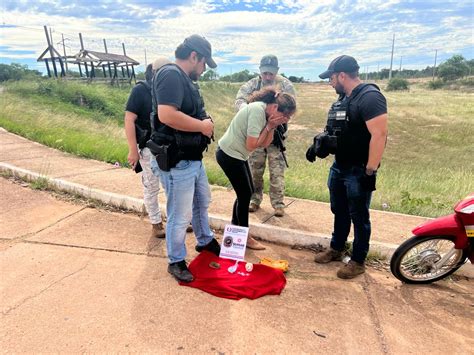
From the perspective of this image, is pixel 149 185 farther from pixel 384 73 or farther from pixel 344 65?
pixel 384 73

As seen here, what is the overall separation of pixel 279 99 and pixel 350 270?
1623 millimetres

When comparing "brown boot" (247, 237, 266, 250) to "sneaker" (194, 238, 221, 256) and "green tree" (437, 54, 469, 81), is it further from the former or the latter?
"green tree" (437, 54, 469, 81)

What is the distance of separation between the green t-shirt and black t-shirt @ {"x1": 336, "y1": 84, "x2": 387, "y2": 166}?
27.9 inches

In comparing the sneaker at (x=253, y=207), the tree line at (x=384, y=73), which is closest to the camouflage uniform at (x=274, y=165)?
the sneaker at (x=253, y=207)

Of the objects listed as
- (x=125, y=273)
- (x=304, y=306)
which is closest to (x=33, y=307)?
(x=125, y=273)

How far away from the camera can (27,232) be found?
12.8ft

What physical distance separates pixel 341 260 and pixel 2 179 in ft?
16.8

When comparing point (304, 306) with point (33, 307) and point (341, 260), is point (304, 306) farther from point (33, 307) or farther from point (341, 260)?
point (33, 307)

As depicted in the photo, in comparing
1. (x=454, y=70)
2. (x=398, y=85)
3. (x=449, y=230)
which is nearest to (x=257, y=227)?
(x=449, y=230)

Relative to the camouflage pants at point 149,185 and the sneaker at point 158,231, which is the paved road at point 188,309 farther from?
the camouflage pants at point 149,185

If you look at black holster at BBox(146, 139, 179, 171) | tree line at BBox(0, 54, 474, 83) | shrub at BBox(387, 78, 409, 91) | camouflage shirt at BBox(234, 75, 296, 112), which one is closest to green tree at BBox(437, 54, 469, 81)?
tree line at BBox(0, 54, 474, 83)

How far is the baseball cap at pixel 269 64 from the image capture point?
4.43m

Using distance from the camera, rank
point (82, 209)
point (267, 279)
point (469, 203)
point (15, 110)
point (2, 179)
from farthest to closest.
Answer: point (15, 110)
point (2, 179)
point (82, 209)
point (267, 279)
point (469, 203)

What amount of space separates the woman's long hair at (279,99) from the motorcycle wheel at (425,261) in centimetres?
149
